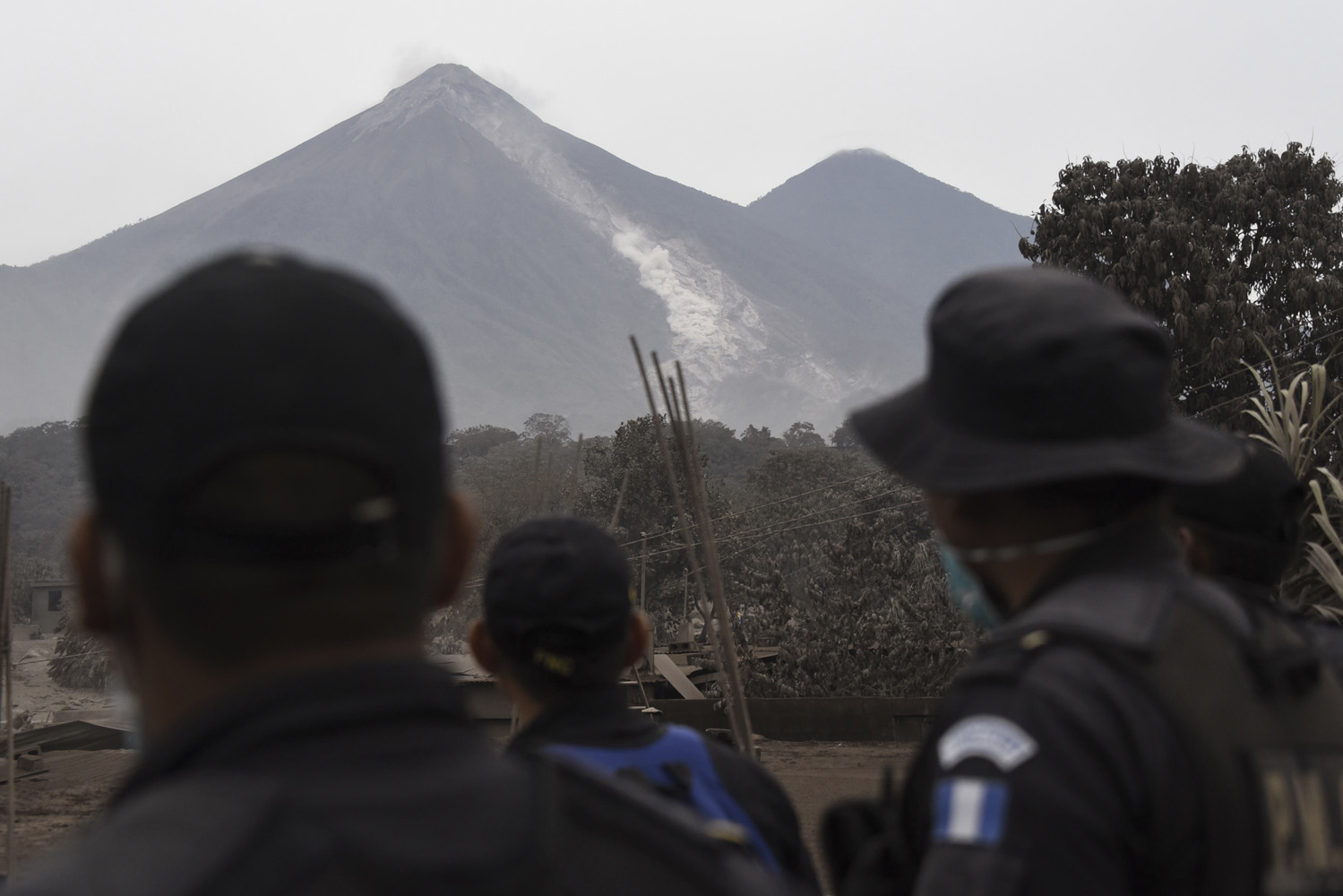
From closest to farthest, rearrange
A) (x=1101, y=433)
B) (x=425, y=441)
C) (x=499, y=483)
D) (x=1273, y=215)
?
(x=425, y=441) → (x=1101, y=433) → (x=1273, y=215) → (x=499, y=483)

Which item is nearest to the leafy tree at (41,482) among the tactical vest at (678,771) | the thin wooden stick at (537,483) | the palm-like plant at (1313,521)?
the thin wooden stick at (537,483)

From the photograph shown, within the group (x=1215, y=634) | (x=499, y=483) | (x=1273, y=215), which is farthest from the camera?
(x=499, y=483)

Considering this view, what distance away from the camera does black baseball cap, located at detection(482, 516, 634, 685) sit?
7.97 ft

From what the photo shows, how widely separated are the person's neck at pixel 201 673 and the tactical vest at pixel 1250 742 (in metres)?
0.82

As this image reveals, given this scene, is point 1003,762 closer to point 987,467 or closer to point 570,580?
point 987,467

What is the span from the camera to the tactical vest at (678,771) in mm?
2258

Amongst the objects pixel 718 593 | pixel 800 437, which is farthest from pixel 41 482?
pixel 718 593

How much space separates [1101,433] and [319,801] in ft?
3.70

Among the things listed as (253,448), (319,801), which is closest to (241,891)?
(319,801)

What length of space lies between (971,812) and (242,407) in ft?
2.96

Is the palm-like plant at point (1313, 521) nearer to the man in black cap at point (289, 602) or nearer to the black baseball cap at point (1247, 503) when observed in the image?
the black baseball cap at point (1247, 503)

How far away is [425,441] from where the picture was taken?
3.54 feet

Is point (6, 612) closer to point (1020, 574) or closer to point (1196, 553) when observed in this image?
point (1196, 553)

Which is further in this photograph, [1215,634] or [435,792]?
[1215,634]
